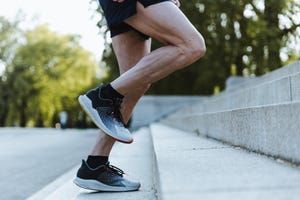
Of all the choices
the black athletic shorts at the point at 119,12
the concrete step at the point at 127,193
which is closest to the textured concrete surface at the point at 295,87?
the concrete step at the point at 127,193

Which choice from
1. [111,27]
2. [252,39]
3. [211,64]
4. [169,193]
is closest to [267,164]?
[169,193]

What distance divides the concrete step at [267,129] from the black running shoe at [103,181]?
0.88m

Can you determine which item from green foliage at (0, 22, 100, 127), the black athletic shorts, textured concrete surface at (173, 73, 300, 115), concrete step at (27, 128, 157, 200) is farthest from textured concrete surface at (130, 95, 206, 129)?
green foliage at (0, 22, 100, 127)

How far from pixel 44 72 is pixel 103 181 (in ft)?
147

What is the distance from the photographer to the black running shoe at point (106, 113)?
2.85 meters

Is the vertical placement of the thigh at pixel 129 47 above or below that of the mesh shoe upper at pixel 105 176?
above

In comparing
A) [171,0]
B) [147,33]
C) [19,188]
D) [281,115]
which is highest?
[171,0]

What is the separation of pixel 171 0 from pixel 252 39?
43.9 ft

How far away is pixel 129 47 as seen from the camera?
10.5ft

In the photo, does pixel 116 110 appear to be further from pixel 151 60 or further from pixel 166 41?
pixel 166 41

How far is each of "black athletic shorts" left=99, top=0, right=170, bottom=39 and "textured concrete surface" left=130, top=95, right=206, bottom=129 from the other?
21373mm

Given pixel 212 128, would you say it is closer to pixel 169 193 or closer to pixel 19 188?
pixel 19 188

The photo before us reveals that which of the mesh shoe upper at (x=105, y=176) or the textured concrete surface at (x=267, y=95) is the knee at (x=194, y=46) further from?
the textured concrete surface at (x=267, y=95)

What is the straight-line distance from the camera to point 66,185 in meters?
4.27
